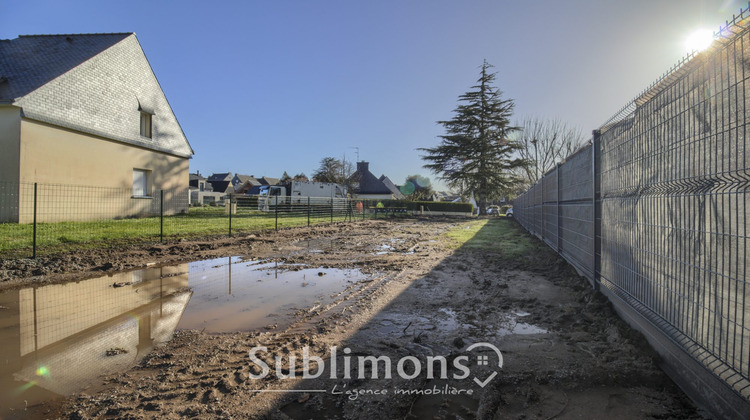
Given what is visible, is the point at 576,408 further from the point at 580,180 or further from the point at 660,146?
the point at 580,180

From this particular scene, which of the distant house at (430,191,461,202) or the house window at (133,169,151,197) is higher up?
the distant house at (430,191,461,202)

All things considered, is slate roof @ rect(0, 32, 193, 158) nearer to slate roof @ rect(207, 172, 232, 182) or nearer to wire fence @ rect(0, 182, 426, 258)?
wire fence @ rect(0, 182, 426, 258)

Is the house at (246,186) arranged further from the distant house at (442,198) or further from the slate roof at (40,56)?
the slate roof at (40,56)

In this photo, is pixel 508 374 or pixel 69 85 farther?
pixel 69 85

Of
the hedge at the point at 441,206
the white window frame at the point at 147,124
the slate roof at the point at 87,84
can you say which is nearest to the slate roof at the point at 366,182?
the hedge at the point at 441,206

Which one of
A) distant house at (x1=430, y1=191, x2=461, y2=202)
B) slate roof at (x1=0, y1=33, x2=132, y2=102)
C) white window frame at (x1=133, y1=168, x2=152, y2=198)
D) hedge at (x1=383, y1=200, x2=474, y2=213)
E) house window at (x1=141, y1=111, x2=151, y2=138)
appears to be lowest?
hedge at (x1=383, y1=200, x2=474, y2=213)

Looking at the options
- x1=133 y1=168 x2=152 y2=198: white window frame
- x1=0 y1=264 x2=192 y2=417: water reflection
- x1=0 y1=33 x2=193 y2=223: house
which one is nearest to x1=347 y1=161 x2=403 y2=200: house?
x1=0 y1=33 x2=193 y2=223: house

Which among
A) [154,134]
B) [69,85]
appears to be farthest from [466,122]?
[69,85]

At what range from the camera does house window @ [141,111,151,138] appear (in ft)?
61.1

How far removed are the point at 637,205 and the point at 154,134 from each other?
22018 millimetres

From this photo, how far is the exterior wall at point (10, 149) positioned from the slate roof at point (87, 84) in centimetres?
42

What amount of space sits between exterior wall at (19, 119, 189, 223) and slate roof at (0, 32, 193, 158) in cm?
51

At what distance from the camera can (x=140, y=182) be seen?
59.6 ft

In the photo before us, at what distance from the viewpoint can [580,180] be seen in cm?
549
